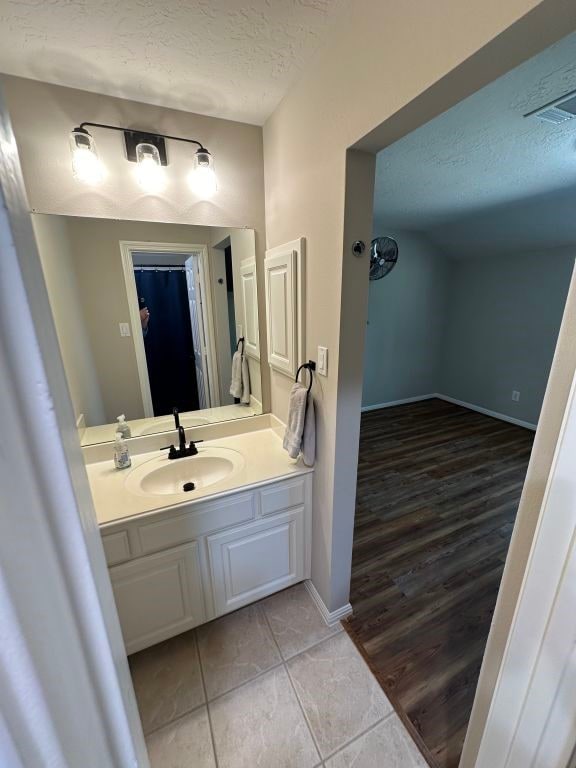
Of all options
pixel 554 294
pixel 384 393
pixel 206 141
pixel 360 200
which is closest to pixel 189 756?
pixel 360 200

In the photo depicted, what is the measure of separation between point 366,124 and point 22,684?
1.32m

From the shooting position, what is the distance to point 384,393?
14.5 feet

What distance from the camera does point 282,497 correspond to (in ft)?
4.91

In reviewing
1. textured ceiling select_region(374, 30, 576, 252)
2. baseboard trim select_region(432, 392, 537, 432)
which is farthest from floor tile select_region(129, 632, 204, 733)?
baseboard trim select_region(432, 392, 537, 432)

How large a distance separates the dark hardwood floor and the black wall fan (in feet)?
6.12

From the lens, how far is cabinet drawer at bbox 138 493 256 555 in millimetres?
1273

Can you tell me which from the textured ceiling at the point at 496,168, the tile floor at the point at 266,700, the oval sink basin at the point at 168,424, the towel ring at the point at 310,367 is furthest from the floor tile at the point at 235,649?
the textured ceiling at the point at 496,168

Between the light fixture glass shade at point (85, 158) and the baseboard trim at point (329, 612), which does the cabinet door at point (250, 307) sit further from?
the baseboard trim at point (329, 612)

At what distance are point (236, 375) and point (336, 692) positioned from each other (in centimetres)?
153

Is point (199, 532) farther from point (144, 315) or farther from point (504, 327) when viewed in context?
point (504, 327)

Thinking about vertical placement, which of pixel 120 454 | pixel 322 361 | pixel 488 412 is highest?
pixel 322 361

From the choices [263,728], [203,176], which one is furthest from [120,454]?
[203,176]

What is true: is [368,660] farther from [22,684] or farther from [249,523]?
[22,684]

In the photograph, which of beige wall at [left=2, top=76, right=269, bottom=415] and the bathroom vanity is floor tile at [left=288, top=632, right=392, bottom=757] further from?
beige wall at [left=2, top=76, right=269, bottom=415]
